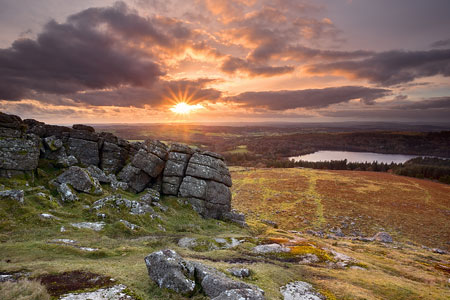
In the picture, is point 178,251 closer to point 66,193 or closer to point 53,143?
point 66,193

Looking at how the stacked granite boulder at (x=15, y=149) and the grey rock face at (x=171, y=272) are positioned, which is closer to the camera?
the grey rock face at (x=171, y=272)

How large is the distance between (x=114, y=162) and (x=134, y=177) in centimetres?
454

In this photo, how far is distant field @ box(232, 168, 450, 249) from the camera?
5331 cm

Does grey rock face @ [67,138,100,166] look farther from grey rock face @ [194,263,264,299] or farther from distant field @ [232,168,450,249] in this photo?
distant field @ [232,168,450,249]

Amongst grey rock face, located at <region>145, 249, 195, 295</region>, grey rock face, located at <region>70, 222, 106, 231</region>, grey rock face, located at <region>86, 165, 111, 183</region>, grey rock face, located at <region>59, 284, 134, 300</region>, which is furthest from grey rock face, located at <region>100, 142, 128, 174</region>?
grey rock face, located at <region>59, 284, 134, 300</region>

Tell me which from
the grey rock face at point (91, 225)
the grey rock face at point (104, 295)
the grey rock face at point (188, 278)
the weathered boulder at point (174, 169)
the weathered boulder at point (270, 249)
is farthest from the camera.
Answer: the weathered boulder at point (174, 169)

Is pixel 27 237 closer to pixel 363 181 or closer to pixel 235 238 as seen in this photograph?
pixel 235 238

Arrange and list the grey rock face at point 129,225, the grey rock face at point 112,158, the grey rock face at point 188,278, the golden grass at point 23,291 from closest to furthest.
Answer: the golden grass at point 23,291
the grey rock face at point 188,278
the grey rock face at point 129,225
the grey rock face at point 112,158

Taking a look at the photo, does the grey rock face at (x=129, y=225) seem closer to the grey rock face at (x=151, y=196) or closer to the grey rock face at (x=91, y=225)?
the grey rock face at (x=91, y=225)

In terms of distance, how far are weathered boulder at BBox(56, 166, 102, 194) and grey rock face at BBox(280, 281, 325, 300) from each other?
82.5 feet

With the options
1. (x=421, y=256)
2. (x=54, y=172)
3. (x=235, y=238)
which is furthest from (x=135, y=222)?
(x=421, y=256)

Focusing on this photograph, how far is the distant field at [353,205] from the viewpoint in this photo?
53.3 m

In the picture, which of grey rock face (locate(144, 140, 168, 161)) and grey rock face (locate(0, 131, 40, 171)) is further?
grey rock face (locate(144, 140, 168, 161))

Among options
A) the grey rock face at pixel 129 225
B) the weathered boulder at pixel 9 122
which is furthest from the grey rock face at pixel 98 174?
the grey rock face at pixel 129 225
